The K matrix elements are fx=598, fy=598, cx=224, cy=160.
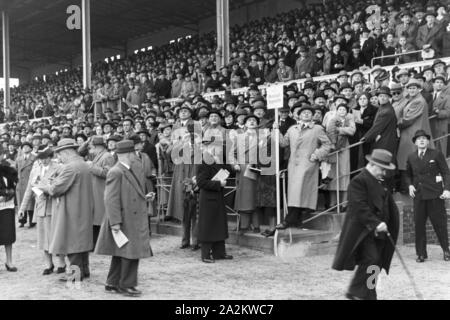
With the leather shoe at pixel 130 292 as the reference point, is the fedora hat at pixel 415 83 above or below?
above

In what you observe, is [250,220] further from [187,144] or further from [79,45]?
[79,45]

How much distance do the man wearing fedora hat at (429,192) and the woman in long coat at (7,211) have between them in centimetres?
577

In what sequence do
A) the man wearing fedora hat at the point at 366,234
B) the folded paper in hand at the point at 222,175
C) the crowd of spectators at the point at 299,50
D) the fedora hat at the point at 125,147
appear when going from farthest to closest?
the crowd of spectators at the point at 299,50, the folded paper in hand at the point at 222,175, the fedora hat at the point at 125,147, the man wearing fedora hat at the point at 366,234

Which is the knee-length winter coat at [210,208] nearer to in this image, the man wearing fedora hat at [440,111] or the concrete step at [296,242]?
the concrete step at [296,242]

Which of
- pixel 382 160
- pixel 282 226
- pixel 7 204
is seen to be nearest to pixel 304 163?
pixel 282 226

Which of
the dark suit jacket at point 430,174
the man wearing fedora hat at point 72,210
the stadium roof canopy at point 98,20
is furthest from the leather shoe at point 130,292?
the stadium roof canopy at point 98,20

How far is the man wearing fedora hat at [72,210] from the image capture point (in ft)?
24.3

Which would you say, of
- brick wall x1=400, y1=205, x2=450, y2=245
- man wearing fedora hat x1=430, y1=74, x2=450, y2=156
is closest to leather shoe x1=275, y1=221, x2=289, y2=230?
brick wall x1=400, y1=205, x2=450, y2=245

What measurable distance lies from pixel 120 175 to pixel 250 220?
11.0 ft

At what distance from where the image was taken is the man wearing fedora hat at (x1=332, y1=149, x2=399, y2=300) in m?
5.94

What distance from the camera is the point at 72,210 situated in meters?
7.49

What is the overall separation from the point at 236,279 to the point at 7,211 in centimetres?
349

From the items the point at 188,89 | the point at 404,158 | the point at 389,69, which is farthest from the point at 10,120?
the point at 404,158

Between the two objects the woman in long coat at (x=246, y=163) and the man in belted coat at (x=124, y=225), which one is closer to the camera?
the man in belted coat at (x=124, y=225)
